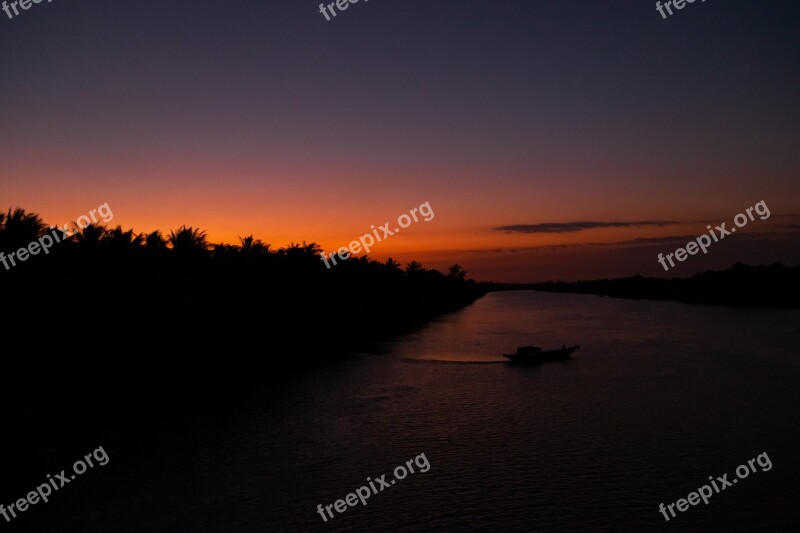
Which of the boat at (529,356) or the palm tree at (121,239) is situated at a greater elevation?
the palm tree at (121,239)

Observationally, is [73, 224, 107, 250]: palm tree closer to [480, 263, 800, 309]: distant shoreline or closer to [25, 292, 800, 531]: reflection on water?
[25, 292, 800, 531]: reflection on water

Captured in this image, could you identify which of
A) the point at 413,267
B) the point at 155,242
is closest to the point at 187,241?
the point at 155,242

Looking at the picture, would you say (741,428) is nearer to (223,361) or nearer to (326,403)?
(326,403)

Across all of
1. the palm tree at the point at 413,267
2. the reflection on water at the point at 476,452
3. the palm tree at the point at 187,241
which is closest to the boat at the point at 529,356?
the reflection on water at the point at 476,452

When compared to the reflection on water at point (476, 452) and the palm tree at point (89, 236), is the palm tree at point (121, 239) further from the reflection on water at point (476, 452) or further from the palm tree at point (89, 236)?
the reflection on water at point (476, 452)

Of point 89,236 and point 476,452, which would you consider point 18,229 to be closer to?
point 89,236

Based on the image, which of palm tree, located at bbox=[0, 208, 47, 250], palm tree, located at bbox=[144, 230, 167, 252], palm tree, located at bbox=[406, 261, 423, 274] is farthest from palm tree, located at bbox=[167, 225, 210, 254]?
palm tree, located at bbox=[406, 261, 423, 274]

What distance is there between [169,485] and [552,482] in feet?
48.7

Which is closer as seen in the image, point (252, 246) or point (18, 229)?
point (18, 229)

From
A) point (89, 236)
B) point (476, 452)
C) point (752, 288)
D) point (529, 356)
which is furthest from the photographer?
point (752, 288)

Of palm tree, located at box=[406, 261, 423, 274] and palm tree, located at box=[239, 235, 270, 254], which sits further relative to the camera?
palm tree, located at box=[406, 261, 423, 274]

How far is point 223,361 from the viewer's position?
183 ft

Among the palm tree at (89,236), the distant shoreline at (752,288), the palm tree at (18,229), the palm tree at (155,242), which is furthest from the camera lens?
the distant shoreline at (752,288)

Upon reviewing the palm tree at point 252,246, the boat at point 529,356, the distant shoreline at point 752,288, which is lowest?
the distant shoreline at point 752,288
